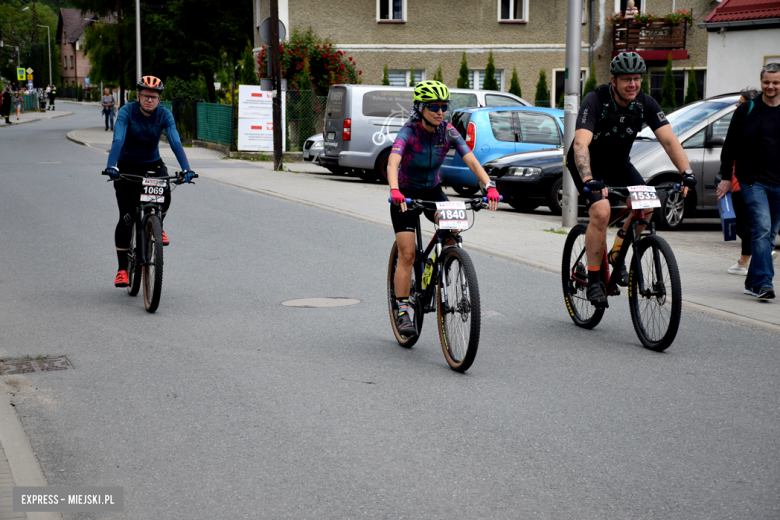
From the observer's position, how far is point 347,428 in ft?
15.8

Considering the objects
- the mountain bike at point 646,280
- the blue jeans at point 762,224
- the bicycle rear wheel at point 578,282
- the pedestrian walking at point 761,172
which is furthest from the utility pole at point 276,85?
the mountain bike at point 646,280

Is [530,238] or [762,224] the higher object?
[762,224]

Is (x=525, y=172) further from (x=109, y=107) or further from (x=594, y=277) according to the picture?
(x=109, y=107)

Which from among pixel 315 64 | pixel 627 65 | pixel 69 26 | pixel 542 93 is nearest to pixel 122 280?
pixel 627 65

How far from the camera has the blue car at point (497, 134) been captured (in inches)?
671

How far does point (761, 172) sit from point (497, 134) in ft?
30.9

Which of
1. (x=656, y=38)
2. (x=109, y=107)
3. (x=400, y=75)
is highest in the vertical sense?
(x=656, y=38)

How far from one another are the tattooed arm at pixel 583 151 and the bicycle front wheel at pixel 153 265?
3.24 meters

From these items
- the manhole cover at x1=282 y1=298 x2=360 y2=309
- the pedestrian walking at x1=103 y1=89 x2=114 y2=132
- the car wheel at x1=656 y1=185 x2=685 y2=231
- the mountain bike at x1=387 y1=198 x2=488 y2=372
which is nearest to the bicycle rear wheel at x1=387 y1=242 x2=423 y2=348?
the mountain bike at x1=387 y1=198 x2=488 y2=372

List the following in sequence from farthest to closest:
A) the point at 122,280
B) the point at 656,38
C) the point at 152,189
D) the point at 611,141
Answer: the point at 656,38 → the point at 122,280 → the point at 152,189 → the point at 611,141

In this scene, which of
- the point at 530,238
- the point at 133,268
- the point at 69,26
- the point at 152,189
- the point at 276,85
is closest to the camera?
the point at 152,189

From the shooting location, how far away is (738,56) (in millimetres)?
21281

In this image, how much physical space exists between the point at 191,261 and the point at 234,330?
336cm

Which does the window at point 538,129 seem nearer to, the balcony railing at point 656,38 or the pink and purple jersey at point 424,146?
the pink and purple jersey at point 424,146
